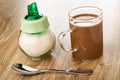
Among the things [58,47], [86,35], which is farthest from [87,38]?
[58,47]

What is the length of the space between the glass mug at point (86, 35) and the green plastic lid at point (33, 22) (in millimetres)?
62

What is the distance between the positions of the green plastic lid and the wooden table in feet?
0.38

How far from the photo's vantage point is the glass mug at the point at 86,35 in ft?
2.64

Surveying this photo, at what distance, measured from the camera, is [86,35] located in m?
0.81

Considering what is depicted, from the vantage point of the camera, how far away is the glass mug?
2.64ft

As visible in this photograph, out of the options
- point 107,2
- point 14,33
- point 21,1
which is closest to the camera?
point 14,33

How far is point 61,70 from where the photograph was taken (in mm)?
813

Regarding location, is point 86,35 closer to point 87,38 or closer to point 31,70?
point 87,38

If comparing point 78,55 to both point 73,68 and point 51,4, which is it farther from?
point 51,4

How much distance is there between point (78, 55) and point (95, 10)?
156mm

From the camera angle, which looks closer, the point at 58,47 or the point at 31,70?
the point at 31,70

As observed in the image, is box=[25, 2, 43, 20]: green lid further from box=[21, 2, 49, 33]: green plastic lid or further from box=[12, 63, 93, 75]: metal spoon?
box=[12, 63, 93, 75]: metal spoon

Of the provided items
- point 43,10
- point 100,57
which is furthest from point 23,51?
point 43,10

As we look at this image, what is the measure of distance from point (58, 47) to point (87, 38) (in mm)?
154
